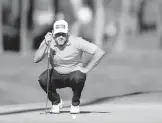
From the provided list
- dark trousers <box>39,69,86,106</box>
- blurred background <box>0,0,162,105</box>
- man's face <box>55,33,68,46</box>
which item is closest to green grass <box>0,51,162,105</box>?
blurred background <box>0,0,162,105</box>

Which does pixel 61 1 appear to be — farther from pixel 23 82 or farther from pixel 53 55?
pixel 53 55

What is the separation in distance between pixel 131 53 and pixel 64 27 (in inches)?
547

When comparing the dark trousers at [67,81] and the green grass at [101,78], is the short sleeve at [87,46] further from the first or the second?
the green grass at [101,78]

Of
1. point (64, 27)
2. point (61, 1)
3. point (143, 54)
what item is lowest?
point (143, 54)

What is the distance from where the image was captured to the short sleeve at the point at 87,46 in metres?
7.16

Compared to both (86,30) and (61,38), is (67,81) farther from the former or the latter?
(86,30)

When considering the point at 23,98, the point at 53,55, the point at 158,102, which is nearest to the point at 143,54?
the point at 23,98

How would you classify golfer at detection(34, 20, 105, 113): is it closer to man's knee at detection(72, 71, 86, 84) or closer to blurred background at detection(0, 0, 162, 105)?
man's knee at detection(72, 71, 86, 84)

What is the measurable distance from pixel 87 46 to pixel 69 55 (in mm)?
214

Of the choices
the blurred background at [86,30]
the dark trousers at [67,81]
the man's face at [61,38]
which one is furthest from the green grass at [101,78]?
the man's face at [61,38]

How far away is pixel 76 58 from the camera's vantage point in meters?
7.29

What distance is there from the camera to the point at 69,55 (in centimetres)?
728

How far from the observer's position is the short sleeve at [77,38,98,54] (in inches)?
282

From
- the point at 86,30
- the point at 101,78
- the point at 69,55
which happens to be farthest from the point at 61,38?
the point at 86,30
